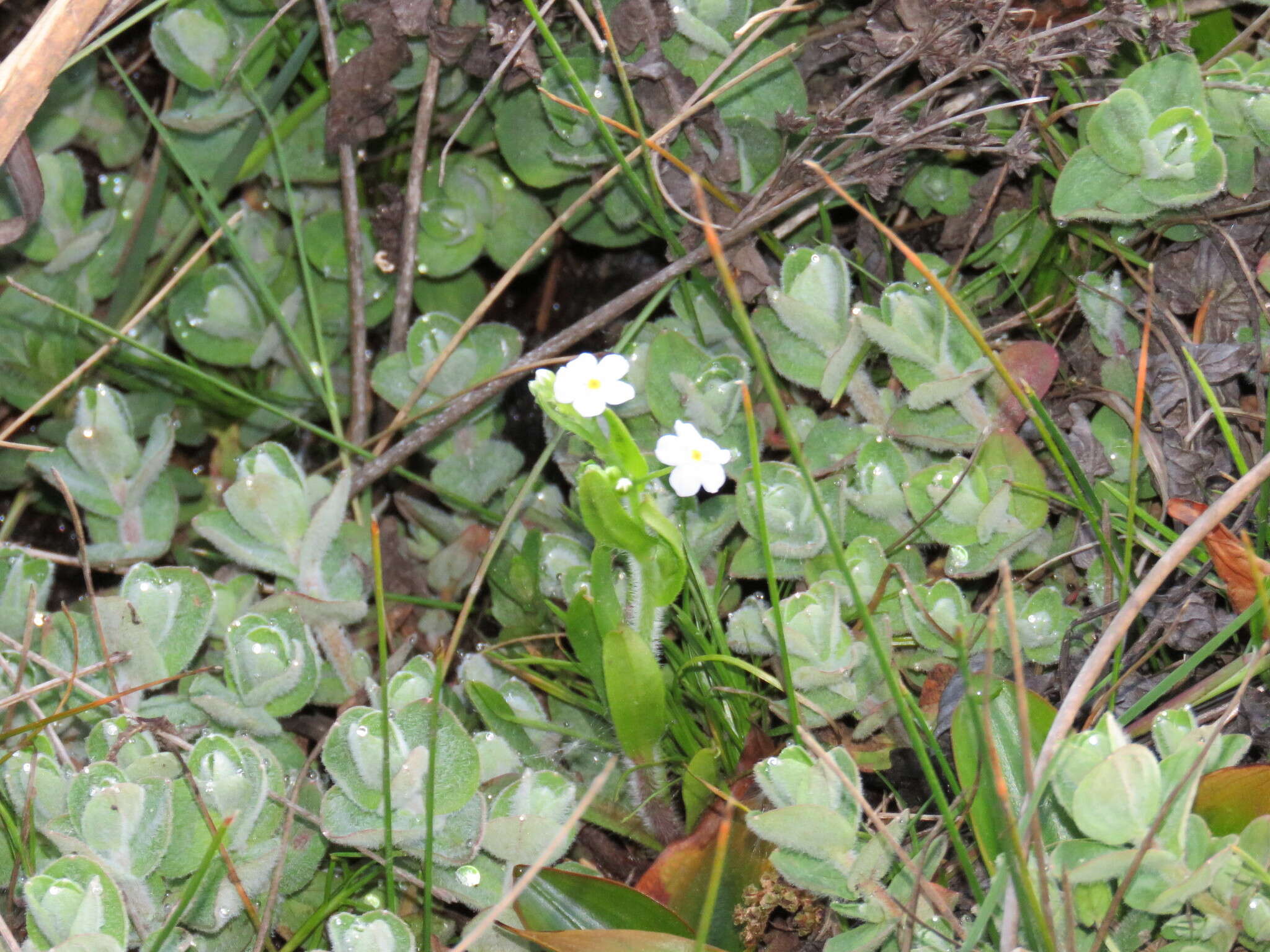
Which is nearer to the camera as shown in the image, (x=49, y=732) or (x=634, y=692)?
(x=634, y=692)

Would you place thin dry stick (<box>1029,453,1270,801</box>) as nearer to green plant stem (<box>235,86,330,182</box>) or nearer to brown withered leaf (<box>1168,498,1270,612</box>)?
brown withered leaf (<box>1168,498,1270,612</box>)

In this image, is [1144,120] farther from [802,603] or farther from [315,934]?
[315,934]

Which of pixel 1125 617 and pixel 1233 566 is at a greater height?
pixel 1125 617

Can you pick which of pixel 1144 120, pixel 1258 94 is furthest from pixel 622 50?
pixel 1258 94

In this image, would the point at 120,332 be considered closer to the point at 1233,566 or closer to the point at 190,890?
the point at 190,890

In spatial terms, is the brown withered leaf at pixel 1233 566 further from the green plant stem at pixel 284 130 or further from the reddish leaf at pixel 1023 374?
the green plant stem at pixel 284 130

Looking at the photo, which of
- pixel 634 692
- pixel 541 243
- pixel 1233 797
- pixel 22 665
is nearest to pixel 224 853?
pixel 22 665
